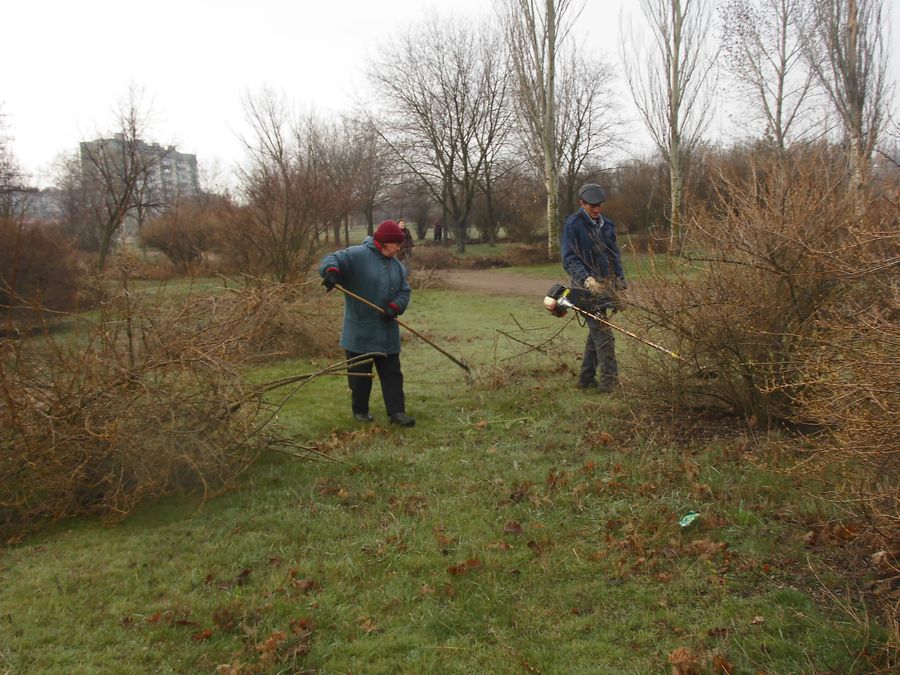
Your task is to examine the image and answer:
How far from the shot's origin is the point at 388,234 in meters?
6.12

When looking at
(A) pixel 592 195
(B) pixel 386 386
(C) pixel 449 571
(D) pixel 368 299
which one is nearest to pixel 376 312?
(D) pixel 368 299

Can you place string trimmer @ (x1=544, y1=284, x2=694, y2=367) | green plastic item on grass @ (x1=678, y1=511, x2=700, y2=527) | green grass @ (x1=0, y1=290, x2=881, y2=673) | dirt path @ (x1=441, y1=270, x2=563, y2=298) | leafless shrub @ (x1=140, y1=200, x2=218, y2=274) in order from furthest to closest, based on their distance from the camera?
dirt path @ (x1=441, y1=270, x2=563, y2=298) < leafless shrub @ (x1=140, y1=200, x2=218, y2=274) < string trimmer @ (x1=544, y1=284, x2=694, y2=367) < green plastic item on grass @ (x1=678, y1=511, x2=700, y2=527) < green grass @ (x1=0, y1=290, x2=881, y2=673)

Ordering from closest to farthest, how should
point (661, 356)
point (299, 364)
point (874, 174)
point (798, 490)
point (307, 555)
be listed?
point (307, 555), point (798, 490), point (874, 174), point (661, 356), point (299, 364)

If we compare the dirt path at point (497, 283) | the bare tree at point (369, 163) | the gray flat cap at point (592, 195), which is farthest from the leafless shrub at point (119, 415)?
the bare tree at point (369, 163)

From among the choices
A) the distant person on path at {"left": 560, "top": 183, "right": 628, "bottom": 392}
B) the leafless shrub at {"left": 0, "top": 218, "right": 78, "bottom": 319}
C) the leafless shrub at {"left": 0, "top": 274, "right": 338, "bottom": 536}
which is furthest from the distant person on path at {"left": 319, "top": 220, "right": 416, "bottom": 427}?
the leafless shrub at {"left": 0, "top": 218, "right": 78, "bottom": 319}

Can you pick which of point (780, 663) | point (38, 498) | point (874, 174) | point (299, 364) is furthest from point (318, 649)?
point (299, 364)

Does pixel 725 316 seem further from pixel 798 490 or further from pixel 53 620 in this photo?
pixel 53 620

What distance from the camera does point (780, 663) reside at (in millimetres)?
2689

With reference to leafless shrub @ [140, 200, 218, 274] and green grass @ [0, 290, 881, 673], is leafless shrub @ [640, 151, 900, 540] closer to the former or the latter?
green grass @ [0, 290, 881, 673]

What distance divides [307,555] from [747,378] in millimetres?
3419

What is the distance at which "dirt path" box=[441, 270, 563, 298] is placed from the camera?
18641 millimetres

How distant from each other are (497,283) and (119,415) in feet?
55.7

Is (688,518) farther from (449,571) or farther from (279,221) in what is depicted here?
(279,221)

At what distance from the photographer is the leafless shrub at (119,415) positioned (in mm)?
4184
